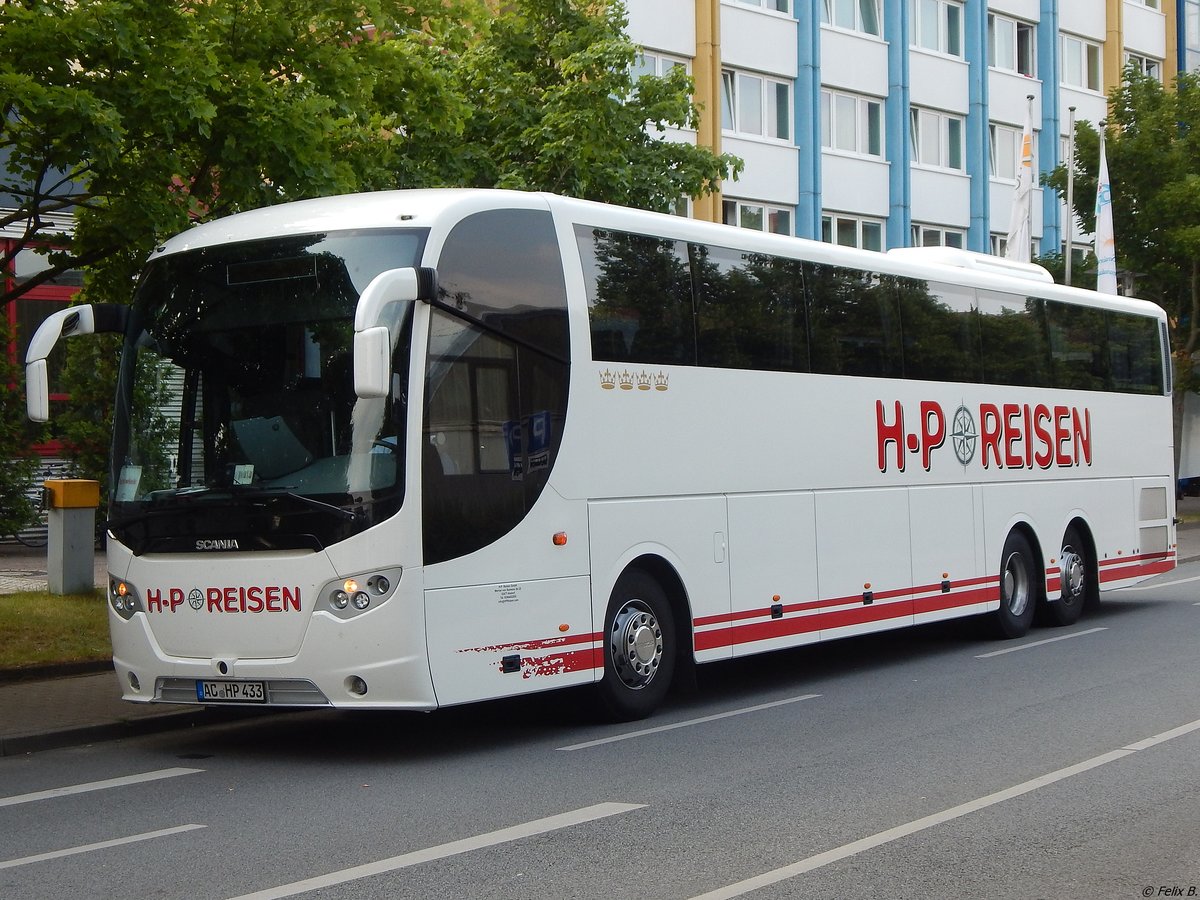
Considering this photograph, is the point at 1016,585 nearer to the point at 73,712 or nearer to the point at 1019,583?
the point at 1019,583

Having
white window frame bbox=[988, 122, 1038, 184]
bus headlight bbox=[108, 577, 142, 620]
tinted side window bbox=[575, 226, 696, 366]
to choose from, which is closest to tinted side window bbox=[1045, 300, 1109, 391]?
tinted side window bbox=[575, 226, 696, 366]

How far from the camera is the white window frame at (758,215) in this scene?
3759 cm

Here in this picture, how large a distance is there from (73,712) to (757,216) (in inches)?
1126

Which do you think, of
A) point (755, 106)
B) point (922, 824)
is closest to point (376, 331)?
point (922, 824)

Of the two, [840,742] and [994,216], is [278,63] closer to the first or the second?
[840,742]

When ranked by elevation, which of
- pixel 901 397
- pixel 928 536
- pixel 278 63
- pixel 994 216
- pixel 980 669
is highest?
pixel 994 216

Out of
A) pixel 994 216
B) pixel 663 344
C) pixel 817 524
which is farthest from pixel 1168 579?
pixel 994 216

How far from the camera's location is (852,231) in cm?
4112

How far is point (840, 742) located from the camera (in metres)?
9.99

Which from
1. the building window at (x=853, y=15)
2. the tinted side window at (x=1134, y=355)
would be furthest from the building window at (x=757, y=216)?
the tinted side window at (x=1134, y=355)

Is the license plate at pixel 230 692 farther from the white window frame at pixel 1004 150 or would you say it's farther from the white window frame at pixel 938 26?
the white window frame at pixel 1004 150

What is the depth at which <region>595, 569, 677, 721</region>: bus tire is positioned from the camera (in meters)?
11.0

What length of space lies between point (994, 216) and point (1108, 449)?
2839 cm

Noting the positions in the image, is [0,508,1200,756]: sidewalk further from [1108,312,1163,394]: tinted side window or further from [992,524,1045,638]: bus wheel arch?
[1108,312,1163,394]: tinted side window
